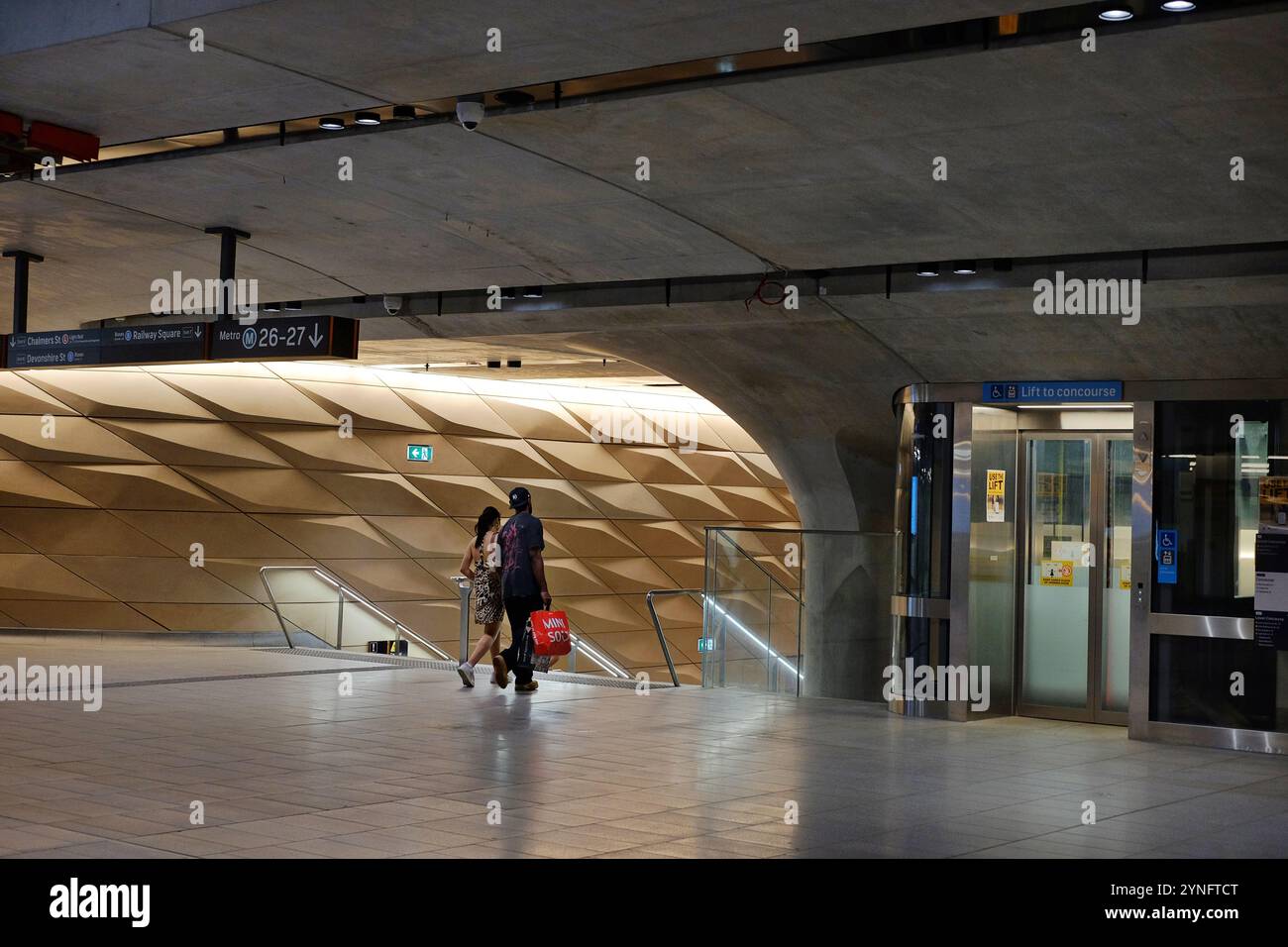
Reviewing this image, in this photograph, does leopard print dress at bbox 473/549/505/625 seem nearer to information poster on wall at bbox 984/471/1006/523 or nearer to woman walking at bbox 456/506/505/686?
woman walking at bbox 456/506/505/686

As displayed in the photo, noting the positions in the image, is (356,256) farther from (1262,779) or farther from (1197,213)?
(1262,779)

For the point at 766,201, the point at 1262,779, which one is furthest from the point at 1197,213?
the point at 1262,779

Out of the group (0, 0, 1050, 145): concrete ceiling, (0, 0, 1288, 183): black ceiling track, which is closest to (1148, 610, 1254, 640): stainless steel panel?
(0, 0, 1288, 183): black ceiling track

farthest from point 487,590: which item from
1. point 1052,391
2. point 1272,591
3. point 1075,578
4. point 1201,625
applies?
point 1272,591

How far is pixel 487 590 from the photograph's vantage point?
47.2 feet

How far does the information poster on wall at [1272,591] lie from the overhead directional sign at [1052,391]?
1.62 meters

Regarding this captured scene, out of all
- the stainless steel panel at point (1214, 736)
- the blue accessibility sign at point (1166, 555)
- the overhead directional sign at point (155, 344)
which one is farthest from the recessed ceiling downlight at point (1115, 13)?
the overhead directional sign at point (155, 344)

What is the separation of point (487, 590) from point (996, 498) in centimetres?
506

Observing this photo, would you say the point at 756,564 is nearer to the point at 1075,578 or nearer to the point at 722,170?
the point at 1075,578

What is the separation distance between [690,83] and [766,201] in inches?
95.7

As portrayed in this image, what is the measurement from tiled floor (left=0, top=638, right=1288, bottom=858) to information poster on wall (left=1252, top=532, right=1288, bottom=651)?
35.7 inches

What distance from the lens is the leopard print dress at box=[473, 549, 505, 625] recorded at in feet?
47.1

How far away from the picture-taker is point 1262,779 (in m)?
9.66

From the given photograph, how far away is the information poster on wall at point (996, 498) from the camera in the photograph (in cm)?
1243
